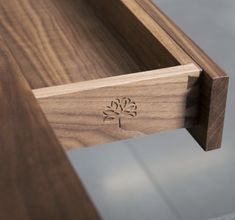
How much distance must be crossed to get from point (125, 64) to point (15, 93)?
242mm

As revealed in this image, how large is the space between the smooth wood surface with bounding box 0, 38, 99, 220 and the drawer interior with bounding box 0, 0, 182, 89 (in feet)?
0.73

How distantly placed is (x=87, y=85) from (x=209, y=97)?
3.9 inches

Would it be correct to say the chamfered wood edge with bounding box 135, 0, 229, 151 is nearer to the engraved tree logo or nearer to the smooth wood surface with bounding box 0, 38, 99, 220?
the engraved tree logo

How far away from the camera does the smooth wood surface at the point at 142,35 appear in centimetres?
52

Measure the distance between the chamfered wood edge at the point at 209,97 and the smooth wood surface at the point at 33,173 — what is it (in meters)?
0.19

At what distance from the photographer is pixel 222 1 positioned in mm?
1979

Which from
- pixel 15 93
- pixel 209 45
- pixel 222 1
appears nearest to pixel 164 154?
pixel 209 45

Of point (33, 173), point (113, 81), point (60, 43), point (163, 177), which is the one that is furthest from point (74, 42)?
point (163, 177)

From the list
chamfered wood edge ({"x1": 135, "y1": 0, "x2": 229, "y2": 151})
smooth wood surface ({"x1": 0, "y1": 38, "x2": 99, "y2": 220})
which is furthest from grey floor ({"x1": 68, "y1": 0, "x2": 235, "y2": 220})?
smooth wood surface ({"x1": 0, "y1": 38, "x2": 99, "y2": 220})

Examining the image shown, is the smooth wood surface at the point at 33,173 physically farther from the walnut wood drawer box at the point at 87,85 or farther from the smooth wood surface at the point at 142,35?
the smooth wood surface at the point at 142,35

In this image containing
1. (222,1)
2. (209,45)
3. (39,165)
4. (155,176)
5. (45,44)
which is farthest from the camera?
(222,1)

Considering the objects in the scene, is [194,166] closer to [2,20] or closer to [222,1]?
[222,1]

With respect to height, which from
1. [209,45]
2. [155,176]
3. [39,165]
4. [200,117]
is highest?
[39,165]

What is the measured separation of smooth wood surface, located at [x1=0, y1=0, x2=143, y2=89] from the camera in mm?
559
